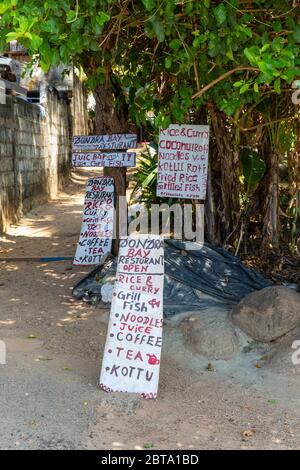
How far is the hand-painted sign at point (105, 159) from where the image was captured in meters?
7.19

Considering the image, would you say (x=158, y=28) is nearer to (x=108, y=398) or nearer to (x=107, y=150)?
(x=108, y=398)

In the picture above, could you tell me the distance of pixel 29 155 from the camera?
12477 millimetres

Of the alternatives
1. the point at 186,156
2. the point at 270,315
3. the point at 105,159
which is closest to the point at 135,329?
the point at 270,315

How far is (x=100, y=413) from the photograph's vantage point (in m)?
4.09

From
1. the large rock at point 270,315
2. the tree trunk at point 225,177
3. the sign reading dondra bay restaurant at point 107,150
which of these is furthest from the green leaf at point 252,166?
the large rock at point 270,315

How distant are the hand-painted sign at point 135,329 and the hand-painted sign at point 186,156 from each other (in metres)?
2.64

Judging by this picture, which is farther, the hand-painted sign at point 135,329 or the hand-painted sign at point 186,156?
the hand-painted sign at point 186,156

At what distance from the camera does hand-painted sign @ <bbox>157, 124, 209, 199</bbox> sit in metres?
7.00

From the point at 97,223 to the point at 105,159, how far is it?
0.98 metres

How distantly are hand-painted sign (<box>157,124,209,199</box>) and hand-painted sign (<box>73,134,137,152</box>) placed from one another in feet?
1.25

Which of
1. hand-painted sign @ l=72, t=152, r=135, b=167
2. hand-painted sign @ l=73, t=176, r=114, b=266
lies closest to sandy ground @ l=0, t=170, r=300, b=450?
hand-painted sign @ l=73, t=176, r=114, b=266

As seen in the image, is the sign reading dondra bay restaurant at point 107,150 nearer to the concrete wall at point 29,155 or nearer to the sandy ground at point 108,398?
the sandy ground at point 108,398

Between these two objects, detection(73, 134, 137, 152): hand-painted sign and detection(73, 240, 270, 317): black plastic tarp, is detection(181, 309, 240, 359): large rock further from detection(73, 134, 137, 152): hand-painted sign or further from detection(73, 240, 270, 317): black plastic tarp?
detection(73, 134, 137, 152): hand-painted sign
